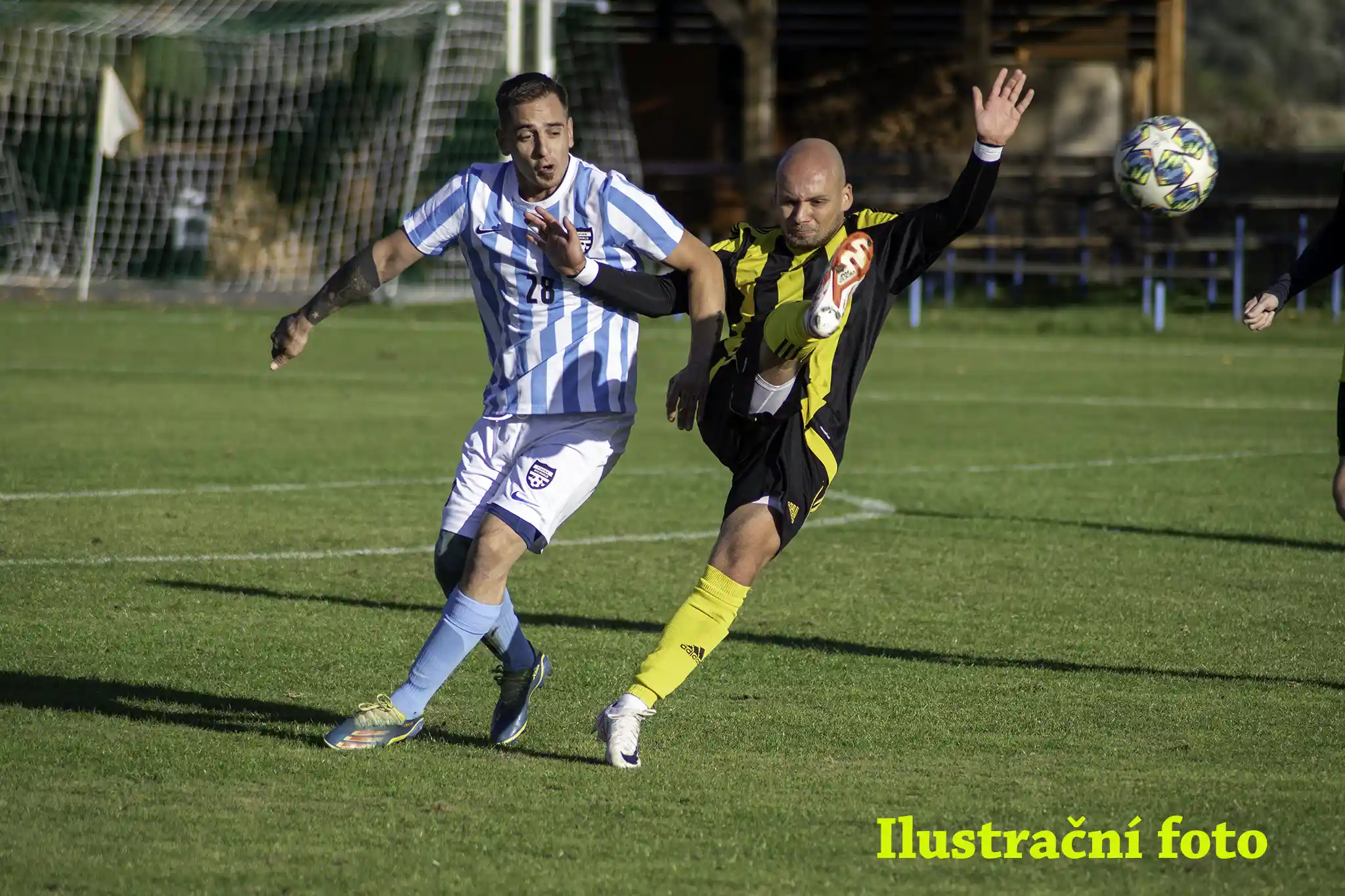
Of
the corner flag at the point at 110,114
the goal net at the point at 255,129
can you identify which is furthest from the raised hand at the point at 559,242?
the goal net at the point at 255,129

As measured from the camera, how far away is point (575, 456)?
5594 mm

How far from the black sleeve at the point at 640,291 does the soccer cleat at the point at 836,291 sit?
623 mm

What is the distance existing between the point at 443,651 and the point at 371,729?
30cm

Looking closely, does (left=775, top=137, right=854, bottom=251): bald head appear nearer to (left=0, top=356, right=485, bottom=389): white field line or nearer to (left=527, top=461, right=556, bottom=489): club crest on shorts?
(left=527, top=461, right=556, bottom=489): club crest on shorts

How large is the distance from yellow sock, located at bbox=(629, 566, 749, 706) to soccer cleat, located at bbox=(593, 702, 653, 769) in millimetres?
121

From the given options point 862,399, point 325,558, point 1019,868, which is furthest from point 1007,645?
point 862,399

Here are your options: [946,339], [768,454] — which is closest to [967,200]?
[768,454]

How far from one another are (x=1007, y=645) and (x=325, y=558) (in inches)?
135

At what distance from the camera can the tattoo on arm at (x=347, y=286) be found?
Answer: 19.0 feet

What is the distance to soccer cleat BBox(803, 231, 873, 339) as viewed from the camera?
5.02m

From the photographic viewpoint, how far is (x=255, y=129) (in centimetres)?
3216

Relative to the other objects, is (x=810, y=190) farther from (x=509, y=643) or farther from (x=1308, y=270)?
(x=1308, y=270)

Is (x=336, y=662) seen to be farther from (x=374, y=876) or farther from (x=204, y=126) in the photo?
(x=204, y=126)

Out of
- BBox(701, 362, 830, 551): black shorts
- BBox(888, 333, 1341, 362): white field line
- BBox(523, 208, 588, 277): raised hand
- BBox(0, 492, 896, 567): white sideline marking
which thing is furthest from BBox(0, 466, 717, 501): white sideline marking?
BBox(888, 333, 1341, 362): white field line
